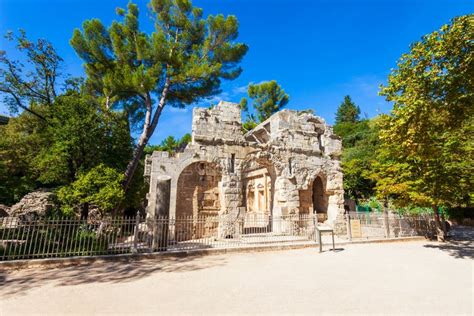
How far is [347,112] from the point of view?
4684cm

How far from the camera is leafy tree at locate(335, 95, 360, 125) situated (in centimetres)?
4650

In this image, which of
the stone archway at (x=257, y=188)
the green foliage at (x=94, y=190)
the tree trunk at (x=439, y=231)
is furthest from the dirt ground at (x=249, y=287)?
the stone archway at (x=257, y=188)

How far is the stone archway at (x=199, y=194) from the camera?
38.7 feet

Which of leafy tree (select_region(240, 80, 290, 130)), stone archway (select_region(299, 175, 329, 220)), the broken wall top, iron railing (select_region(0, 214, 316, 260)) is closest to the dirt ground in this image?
iron railing (select_region(0, 214, 316, 260))

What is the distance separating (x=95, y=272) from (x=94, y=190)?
118 inches

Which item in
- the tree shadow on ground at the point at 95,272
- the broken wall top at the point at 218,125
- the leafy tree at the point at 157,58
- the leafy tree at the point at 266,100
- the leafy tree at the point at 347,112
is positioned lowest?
the tree shadow on ground at the point at 95,272

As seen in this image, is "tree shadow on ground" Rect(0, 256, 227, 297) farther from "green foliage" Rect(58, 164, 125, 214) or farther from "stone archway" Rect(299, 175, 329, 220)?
"stone archway" Rect(299, 175, 329, 220)

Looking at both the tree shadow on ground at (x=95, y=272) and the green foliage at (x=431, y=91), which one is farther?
the green foliage at (x=431, y=91)

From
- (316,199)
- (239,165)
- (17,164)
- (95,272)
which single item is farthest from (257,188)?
(17,164)

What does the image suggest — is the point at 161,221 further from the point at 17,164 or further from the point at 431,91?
the point at 17,164

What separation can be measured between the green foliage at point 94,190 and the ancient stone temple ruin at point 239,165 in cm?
173

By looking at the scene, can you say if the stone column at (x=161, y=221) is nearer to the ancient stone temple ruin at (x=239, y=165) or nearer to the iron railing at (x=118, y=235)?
the iron railing at (x=118, y=235)

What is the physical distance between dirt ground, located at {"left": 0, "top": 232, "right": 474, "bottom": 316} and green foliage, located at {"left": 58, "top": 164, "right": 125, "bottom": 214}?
7.13ft

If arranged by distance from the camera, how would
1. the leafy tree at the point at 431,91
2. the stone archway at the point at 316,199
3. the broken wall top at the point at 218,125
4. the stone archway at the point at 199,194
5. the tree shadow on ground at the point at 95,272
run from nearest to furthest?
the tree shadow on ground at the point at 95,272
the leafy tree at the point at 431,91
the broken wall top at the point at 218,125
the stone archway at the point at 199,194
the stone archway at the point at 316,199
